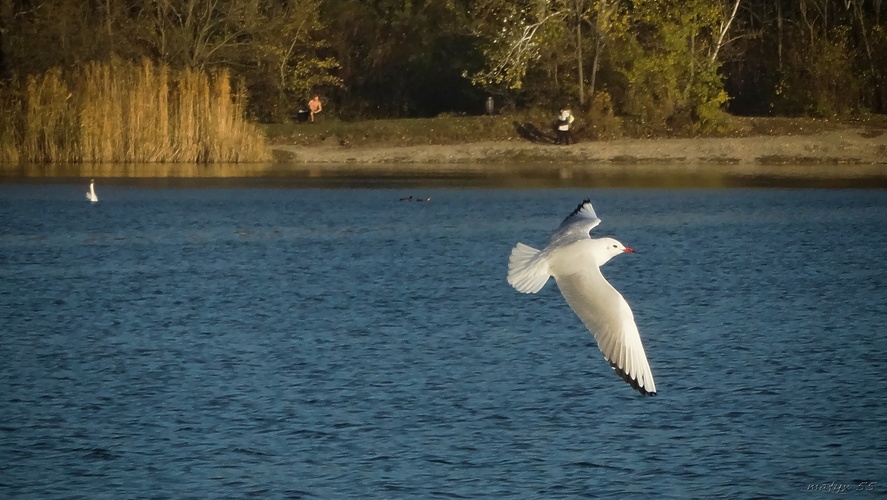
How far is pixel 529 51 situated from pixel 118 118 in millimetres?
12819

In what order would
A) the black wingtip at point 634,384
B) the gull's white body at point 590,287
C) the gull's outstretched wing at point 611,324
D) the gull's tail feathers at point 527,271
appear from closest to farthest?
→ the black wingtip at point 634,384 < the gull's outstretched wing at point 611,324 < the gull's white body at point 590,287 < the gull's tail feathers at point 527,271

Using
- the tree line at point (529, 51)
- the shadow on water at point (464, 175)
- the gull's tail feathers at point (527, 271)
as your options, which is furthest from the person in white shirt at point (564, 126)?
the gull's tail feathers at point (527, 271)

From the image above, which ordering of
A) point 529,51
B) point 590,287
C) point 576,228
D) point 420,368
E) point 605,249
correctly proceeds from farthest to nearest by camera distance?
point 529,51, point 420,368, point 576,228, point 605,249, point 590,287

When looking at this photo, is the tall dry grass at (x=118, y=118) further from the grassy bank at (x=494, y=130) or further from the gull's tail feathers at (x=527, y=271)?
the gull's tail feathers at (x=527, y=271)

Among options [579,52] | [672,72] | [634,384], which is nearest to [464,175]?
[579,52]

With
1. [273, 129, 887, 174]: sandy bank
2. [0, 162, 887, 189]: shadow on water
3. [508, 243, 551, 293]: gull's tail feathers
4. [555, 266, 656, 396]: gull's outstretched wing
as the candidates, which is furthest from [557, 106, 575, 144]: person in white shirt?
[555, 266, 656, 396]: gull's outstretched wing

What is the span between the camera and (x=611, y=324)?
36.8 feet

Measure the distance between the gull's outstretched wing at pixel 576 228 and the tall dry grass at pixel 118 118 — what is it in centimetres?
2781

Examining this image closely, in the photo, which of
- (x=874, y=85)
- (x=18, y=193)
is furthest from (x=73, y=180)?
(x=874, y=85)

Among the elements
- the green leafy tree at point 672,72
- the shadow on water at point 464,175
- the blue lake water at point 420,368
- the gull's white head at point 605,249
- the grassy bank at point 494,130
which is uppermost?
the green leafy tree at point 672,72

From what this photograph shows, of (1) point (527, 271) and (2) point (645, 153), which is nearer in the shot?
(1) point (527, 271)

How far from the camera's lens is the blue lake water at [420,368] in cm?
1123

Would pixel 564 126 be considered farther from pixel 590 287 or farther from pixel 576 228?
pixel 590 287

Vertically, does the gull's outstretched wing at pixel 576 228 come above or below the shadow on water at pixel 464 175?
above
